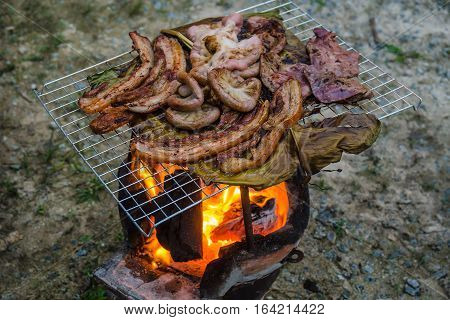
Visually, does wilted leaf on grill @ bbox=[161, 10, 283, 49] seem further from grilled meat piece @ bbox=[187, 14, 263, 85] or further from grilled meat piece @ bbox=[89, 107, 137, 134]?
grilled meat piece @ bbox=[89, 107, 137, 134]

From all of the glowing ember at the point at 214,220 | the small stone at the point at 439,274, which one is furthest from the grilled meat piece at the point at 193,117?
the small stone at the point at 439,274

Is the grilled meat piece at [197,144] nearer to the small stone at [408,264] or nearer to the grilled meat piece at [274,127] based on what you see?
the grilled meat piece at [274,127]

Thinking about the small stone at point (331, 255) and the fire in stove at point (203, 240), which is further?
the small stone at point (331, 255)

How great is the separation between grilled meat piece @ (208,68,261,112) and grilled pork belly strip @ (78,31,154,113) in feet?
1.74

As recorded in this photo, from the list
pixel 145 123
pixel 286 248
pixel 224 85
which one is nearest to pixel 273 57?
pixel 224 85

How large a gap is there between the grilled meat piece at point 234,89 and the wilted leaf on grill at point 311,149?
1.21 feet

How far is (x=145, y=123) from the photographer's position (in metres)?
3.66

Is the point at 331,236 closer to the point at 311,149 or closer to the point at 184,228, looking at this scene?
the point at 184,228

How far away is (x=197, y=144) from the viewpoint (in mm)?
3395

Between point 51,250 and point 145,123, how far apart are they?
2.34 meters

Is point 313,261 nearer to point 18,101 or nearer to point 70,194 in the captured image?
point 70,194

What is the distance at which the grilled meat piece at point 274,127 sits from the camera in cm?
328

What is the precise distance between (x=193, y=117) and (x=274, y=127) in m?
0.53

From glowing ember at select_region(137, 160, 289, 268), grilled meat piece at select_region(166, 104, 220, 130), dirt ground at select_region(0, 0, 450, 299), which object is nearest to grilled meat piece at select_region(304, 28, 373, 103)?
grilled meat piece at select_region(166, 104, 220, 130)
